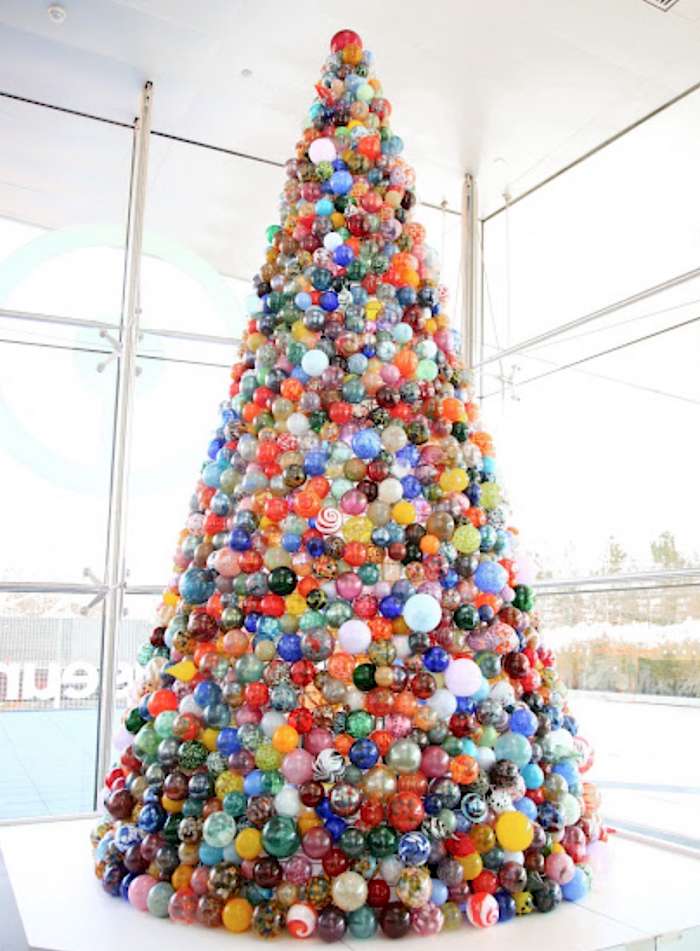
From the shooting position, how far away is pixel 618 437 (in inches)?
177

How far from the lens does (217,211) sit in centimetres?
478

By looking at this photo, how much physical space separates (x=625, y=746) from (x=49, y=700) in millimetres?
2951

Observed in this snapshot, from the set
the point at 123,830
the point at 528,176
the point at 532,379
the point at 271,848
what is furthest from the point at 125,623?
the point at 528,176

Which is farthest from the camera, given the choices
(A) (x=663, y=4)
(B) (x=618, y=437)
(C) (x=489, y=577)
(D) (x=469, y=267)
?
(D) (x=469, y=267)

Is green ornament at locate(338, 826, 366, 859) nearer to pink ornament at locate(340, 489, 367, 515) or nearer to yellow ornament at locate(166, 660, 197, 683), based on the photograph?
yellow ornament at locate(166, 660, 197, 683)

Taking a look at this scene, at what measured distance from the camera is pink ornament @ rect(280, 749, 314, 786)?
2332mm

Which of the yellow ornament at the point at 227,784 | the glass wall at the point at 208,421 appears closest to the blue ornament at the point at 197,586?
the yellow ornament at the point at 227,784

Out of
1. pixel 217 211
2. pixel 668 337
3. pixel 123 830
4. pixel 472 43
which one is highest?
pixel 472 43

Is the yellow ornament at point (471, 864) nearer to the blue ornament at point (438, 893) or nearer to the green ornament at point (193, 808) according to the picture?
the blue ornament at point (438, 893)

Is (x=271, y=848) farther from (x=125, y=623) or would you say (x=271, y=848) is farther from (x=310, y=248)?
(x=125, y=623)

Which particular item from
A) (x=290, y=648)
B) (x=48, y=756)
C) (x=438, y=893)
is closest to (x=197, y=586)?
(x=290, y=648)

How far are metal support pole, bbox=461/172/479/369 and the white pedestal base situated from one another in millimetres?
2989

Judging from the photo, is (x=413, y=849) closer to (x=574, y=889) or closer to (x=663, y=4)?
(x=574, y=889)

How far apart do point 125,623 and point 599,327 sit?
288 cm
